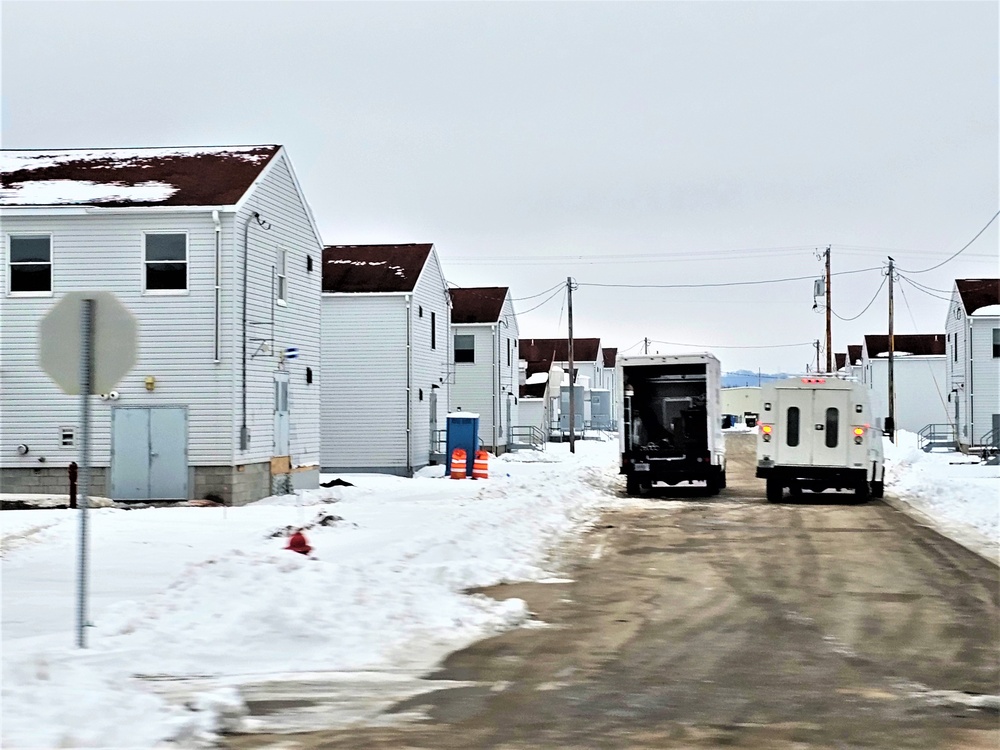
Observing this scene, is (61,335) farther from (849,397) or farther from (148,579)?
(849,397)

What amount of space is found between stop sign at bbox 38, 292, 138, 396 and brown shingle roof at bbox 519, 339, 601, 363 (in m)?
84.6

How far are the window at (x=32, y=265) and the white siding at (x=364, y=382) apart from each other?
13.3m

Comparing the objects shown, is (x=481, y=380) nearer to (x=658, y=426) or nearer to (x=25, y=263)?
(x=658, y=426)

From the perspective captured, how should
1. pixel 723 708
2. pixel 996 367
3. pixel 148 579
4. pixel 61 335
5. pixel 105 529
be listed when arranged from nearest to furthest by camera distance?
pixel 723 708, pixel 61 335, pixel 148 579, pixel 105 529, pixel 996 367

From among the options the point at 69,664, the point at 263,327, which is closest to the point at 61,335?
the point at 69,664

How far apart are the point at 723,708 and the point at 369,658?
310 cm

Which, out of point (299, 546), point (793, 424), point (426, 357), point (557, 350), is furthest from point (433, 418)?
point (557, 350)

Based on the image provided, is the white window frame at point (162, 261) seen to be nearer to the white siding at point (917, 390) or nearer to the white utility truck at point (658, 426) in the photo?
the white utility truck at point (658, 426)

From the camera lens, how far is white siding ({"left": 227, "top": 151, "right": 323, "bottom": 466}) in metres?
27.5

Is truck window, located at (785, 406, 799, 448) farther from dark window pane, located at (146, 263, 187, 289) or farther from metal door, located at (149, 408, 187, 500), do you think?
dark window pane, located at (146, 263, 187, 289)

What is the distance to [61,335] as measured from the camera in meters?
9.45

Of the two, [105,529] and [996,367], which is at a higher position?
[996,367]

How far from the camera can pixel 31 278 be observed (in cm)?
2744

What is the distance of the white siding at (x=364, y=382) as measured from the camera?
39719 mm
